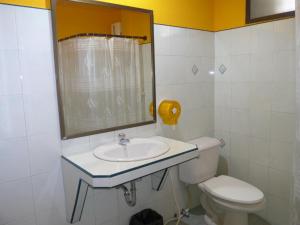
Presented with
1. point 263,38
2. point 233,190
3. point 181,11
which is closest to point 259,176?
point 233,190

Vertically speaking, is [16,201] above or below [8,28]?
below

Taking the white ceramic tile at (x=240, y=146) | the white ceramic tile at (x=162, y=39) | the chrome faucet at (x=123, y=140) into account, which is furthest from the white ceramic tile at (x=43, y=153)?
the white ceramic tile at (x=240, y=146)

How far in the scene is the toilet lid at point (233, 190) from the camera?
1838 mm

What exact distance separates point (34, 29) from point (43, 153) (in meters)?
0.73

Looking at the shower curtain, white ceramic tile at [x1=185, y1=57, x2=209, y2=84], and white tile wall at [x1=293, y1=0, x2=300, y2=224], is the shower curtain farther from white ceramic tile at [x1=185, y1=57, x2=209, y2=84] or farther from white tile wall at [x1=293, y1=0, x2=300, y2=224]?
white tile wall at [x1=293, y1=0, x2=300, y2=224]

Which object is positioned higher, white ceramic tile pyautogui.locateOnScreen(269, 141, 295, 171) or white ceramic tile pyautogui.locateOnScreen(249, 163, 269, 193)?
white ceramic tile pyautogui.locateOnScreen(269, 141, 295, 171)

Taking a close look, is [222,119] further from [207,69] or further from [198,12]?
[198,12]

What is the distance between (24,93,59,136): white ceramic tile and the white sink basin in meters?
0.32

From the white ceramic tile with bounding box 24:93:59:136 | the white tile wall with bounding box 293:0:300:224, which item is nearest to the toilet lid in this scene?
the white tile wall with bounding box 293:0:300:224

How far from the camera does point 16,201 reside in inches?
57.0

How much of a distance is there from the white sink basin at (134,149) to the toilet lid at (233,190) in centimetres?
62

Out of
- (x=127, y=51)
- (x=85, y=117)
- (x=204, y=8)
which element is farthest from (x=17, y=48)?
(x=204, y=8)

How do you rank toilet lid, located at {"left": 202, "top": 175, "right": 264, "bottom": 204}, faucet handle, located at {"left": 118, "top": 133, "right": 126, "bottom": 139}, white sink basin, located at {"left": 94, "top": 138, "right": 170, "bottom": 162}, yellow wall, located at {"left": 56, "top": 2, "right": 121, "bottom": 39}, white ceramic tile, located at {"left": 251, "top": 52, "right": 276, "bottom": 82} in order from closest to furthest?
yellow wall, located at {"left": 56, "top": 2, "right": 121, "bottom": 39}
white sink basin, located at {"left": 94, "top": 138, "right": 170, "bottom": 162}
faucet handle, located at {"left": 118, "top": 133, "right": 126, "bottom": 139}
toilet lid, located at {"left": 202, "top": 175, "right": 264, "bottom": 204}
white ceramic tile, located at {"left": 251, "top": 52, "right": 276, "bottom": 82}

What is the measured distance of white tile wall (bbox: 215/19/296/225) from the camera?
2.00 m
